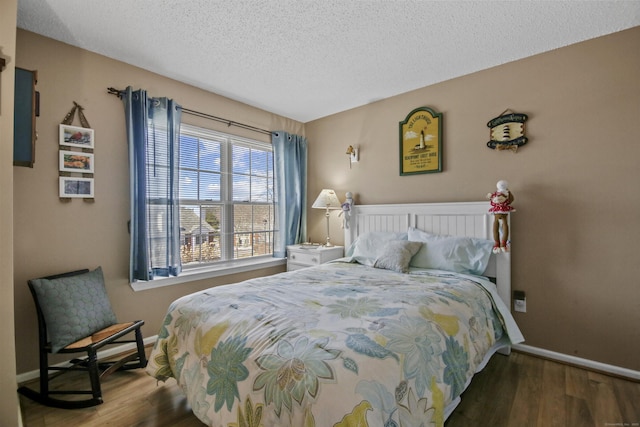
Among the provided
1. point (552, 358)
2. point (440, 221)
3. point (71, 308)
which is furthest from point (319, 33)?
A: point (552, 358)

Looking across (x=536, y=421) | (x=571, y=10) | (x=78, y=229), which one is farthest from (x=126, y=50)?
(x=536, y=421)

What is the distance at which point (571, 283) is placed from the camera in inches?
89.4

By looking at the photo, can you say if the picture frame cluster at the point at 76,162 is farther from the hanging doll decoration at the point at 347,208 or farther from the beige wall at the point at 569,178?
the beige wall at the point at 569,178

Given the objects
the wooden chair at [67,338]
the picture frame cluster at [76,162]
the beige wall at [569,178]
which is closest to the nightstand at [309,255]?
the beige wall at [569,178]

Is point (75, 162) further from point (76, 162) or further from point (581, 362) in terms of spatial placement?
point (581, 362)

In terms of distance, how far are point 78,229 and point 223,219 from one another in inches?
50.3

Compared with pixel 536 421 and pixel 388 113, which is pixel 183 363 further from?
pixel 388 113

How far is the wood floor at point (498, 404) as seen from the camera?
1.61 metres

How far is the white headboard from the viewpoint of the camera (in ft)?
7.97

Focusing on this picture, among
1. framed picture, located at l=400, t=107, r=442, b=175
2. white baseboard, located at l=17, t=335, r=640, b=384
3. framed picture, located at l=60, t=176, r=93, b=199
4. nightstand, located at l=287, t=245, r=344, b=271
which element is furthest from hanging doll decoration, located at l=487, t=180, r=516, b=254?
framed picture, located at l=60, t=176, r=93, b=199

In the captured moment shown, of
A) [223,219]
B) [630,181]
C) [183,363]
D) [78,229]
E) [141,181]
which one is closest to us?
[183,363]

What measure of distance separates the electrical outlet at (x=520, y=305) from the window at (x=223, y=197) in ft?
8.74

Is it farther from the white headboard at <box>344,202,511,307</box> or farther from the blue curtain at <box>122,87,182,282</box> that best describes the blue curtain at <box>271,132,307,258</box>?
the blue curtain at <box>122,87,182,282</box>

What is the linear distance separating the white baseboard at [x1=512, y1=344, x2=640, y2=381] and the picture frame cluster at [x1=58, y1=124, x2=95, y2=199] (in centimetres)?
382
